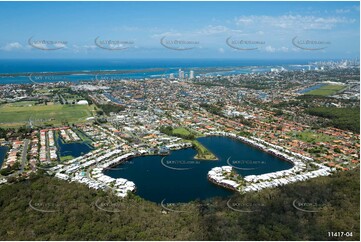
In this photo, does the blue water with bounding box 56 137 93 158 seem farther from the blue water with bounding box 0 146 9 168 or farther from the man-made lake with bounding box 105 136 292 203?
the man-made lake with bounding box 105 136 292 203

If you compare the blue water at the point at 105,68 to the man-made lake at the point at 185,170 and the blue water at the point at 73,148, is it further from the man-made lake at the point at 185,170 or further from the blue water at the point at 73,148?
the man-made lake at the point at 185,170

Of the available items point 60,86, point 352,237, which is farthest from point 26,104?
point 352,237

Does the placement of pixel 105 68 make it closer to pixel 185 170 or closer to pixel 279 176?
pixel 185 170

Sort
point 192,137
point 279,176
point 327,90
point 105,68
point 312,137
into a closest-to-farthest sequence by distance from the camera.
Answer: point 279,176 → point 192,137 → point 312,137 → point 327,90 → point 105,68

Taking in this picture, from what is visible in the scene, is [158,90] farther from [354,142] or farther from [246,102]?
[354,142]

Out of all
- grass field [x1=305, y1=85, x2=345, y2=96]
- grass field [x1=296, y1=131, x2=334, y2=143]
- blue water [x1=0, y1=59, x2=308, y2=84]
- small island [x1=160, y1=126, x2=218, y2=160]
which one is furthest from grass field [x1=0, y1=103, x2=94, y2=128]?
grass field [x1=305, y1=85, x2=345, y2=96]

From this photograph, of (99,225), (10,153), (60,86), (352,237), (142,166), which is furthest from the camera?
(60,86)

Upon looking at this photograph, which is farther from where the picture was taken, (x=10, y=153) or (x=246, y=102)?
(x=246, y=102)

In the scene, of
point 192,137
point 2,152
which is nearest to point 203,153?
point 192,137
